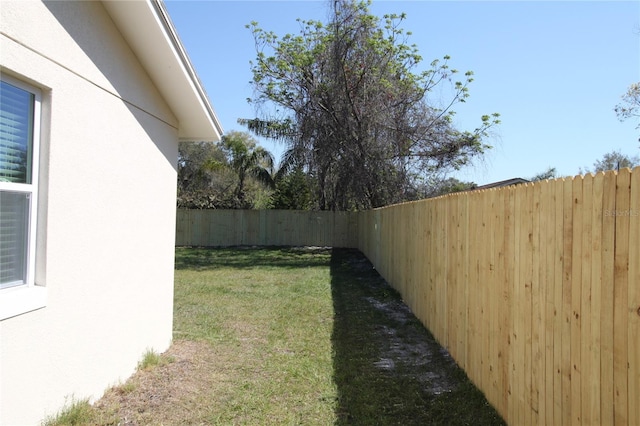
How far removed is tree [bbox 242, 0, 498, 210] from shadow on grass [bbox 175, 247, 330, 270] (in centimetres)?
377

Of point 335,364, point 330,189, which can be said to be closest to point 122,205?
point 335,364

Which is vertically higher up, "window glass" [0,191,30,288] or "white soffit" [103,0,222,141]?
"white soffit" [103,0,222,141]

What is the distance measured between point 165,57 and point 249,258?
48.5 feet

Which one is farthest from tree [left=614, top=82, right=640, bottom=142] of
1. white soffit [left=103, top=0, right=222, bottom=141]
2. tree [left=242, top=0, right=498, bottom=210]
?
white soffit [left=103, top=0, right=222, bottom=141]

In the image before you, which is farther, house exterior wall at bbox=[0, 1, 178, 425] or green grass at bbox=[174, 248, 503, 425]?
green grass at bbox=[174, 248, 503, 425]

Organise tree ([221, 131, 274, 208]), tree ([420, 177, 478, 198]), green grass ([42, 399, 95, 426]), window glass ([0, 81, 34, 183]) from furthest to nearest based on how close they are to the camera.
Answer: tree ([221, 131, 274, 208])
tree ([420, 177, 478, 198])
green grass ([42, 399, 95, 426])
window glass ([0, 81, 34, 183])

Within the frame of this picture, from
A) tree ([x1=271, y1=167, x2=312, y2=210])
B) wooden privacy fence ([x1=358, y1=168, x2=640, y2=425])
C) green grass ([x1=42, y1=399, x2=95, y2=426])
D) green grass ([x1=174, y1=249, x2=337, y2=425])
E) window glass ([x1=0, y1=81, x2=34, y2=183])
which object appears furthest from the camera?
tree ([x1=271, y1=167, x2=312, y2=210])

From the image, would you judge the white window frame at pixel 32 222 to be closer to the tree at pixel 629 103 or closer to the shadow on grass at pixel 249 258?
the shadow on grass at pixel 249 258

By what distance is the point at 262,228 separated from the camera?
81.5 feet

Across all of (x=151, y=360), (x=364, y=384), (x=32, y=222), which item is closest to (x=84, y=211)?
(x=32, y=222)

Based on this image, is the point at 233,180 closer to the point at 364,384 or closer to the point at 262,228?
the point at 262,228

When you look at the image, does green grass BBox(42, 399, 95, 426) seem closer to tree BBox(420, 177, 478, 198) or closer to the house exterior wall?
the house exterior wall

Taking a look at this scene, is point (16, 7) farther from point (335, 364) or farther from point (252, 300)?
point (252, 300)

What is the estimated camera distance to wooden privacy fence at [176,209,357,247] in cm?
2445
